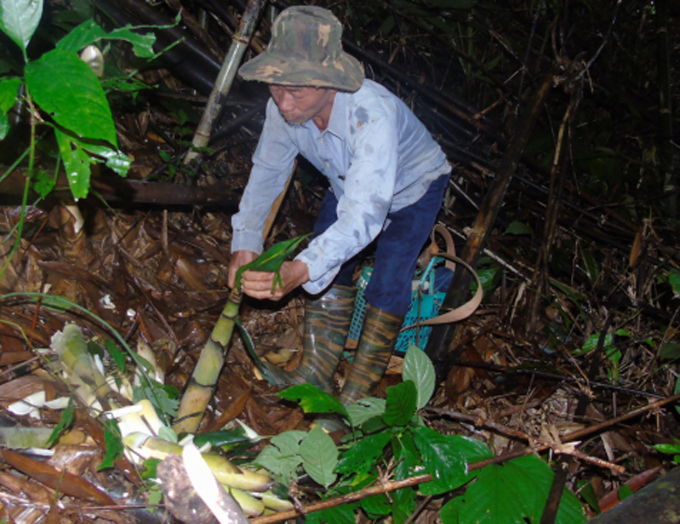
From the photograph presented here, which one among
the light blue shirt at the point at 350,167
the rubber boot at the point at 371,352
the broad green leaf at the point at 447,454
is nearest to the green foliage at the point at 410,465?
the broad green leaf at the point at 447,454

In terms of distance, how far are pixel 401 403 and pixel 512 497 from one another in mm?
438

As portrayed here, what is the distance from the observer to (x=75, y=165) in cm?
135

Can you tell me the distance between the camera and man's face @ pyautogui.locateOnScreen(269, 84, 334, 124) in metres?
2.16

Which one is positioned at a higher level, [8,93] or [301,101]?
[8,93]

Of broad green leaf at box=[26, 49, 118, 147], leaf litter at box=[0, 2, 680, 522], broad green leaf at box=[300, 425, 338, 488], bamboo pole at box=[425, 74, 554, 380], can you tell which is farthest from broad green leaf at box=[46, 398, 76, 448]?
bamboo pole at box=[425, 74, 554, 380]

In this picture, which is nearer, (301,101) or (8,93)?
(8,93)

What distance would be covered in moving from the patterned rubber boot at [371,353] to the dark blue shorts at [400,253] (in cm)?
6

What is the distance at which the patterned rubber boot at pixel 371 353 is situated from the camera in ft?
9.14

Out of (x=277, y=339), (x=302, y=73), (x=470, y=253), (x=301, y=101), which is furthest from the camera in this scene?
(x=277, y=339)

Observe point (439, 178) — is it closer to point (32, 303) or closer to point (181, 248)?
point (181, 248)

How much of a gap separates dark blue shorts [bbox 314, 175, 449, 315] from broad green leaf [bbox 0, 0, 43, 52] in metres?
1.92

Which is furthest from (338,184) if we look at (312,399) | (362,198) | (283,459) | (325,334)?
(283,459)

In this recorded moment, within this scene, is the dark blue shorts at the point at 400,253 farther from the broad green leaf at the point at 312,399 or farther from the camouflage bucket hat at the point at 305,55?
the broad green leaf at the point at 312,399

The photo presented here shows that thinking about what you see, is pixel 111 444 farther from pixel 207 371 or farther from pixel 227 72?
pixel 227 72
